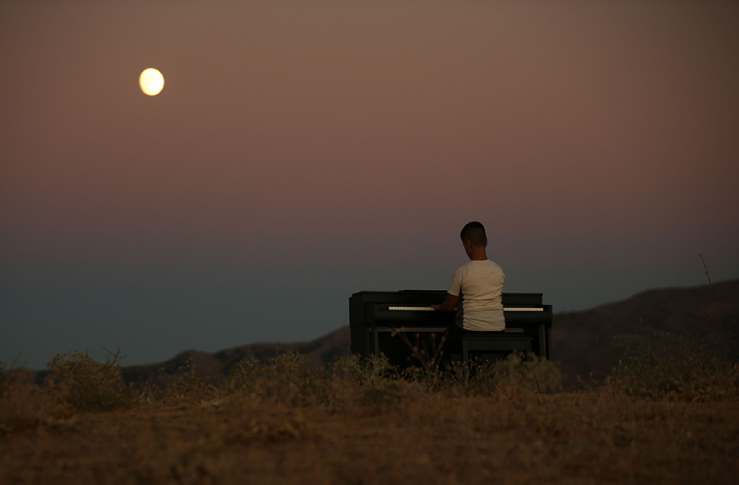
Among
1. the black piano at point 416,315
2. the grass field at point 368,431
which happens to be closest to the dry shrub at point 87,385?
the grass field at point 368,431

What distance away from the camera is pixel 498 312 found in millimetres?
7301

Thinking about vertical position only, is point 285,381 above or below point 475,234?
below

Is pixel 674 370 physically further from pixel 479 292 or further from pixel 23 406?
pixel 23 406

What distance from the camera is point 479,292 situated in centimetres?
714

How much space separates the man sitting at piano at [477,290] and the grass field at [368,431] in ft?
2.81

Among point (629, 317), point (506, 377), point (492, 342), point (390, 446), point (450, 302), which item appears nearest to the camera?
point (390, 446)

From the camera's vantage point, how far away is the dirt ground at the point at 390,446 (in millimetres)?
2865

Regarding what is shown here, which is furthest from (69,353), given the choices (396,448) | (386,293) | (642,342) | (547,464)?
(642,342)

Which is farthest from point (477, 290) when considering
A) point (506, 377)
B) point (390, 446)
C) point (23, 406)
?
point (23, 406)

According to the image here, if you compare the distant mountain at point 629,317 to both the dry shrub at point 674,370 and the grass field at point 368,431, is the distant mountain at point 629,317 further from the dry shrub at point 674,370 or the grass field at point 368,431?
the grass field at point 368,431

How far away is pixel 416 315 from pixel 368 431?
400 centimetres

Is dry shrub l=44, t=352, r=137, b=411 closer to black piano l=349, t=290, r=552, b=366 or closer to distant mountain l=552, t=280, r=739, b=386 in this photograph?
black piano l=349, t=290, r=552, b=366

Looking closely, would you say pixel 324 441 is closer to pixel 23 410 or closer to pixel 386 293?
pixel 23 410

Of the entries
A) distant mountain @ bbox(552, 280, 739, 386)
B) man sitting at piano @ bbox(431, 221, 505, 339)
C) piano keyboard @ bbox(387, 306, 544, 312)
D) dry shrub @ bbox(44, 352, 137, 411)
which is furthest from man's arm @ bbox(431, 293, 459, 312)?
distant mountain @ bbox(552, 280, 739, 386)
